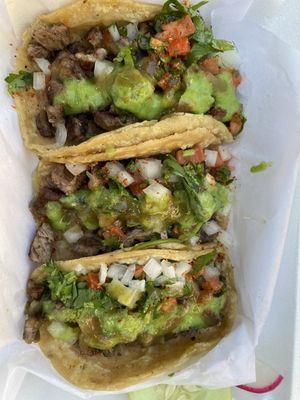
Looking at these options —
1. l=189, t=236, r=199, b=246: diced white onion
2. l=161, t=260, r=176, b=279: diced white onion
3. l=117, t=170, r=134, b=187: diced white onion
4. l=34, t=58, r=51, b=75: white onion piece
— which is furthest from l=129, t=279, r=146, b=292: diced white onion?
l=34, t=58, r=51, b=75: white onion piece

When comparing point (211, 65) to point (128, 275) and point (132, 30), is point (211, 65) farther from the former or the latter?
point (128, 275)

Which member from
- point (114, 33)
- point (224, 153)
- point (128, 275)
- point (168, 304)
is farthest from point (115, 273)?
point (114, 33)

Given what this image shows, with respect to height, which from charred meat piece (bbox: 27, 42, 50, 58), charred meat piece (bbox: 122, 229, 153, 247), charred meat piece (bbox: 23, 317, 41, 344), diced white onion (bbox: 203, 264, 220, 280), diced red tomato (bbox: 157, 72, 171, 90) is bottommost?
charred meat piece (bbox: 23, 317, 41, 344)

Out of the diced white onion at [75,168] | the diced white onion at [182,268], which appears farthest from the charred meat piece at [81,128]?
the diced white onion at [182,268]

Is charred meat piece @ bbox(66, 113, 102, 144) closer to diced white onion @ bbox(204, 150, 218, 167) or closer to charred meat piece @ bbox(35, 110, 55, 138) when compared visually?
charred meat piece @ bbox(35, 110, 55, 138)

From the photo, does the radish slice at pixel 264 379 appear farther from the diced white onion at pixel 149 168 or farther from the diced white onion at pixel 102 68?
the diced white onion at pixel 102 68

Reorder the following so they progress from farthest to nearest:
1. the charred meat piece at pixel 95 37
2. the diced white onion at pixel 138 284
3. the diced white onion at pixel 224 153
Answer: the diced white onion at pixel 224 153 → the charred meat piece at pixel 95 37 → the diced white onion at pixel 138 284

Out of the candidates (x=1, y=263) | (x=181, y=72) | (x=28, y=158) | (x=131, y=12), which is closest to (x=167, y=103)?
(x=181, y=72)
